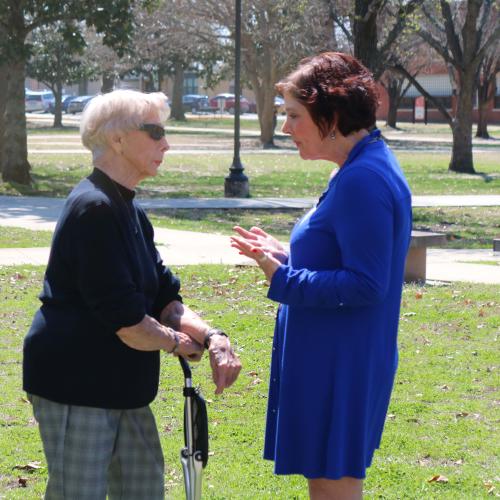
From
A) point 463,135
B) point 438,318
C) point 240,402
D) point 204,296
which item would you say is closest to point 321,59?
point 240,402

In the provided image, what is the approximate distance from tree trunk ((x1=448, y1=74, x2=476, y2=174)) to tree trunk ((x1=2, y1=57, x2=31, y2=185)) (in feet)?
40.1

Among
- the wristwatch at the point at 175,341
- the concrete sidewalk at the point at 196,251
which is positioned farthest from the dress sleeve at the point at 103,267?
the concrete sidewalk at the point at 196,251

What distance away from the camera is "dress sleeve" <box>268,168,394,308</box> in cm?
325

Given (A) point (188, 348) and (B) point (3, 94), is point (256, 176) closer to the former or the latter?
(B) point (3, 94)

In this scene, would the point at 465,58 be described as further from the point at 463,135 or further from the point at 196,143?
the point at 196,143

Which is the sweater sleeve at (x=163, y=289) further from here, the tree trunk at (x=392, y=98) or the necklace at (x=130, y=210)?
the tree trunk at (x=392, y=98)

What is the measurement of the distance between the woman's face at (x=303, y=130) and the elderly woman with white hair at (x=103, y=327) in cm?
40

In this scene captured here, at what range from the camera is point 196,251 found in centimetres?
1328

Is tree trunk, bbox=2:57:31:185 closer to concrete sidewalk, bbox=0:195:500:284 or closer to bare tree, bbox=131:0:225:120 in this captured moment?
concrete sidewalk, bbox=0:195:500:284

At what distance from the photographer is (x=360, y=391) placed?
340cm

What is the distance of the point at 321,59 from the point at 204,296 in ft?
22.5

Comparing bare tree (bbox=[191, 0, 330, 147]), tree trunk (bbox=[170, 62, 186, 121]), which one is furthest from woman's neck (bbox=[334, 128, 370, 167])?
tree trunk (bbox=[170, 62, 186, 121])

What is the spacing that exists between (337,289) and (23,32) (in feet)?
63.5

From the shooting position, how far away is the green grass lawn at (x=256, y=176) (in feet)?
75.5
